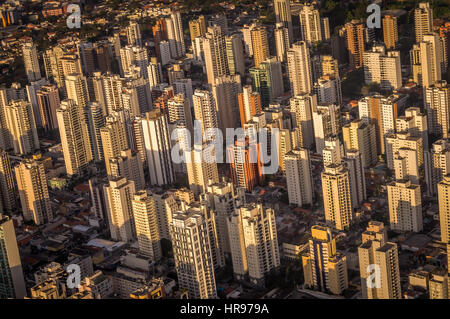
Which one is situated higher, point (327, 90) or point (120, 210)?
point (327, 90)

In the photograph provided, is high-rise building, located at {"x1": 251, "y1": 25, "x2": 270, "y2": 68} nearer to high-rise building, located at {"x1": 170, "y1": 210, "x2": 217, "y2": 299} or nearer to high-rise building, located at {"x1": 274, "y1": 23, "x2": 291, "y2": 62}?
high-rise building, located at {"x1": 274, "y1": 23, "x2": 291, "y2": 62}

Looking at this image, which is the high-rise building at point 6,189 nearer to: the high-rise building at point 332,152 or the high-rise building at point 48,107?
the high-rise building at point 48,107

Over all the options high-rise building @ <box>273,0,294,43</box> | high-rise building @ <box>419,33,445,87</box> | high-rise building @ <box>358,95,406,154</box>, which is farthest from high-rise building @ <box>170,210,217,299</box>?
high-rise building @ <box>273,0,294,43</box>

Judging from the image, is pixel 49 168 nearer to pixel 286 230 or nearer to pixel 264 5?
pixel 286 230

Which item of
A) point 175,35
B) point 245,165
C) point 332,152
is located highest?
point 175,35

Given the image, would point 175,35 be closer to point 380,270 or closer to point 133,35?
point 133,35

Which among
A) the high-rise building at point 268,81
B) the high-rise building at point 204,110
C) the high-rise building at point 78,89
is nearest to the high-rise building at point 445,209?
the high-rise building at point 204,110

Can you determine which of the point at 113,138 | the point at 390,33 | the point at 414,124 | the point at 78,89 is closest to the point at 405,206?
the point at 414,124
